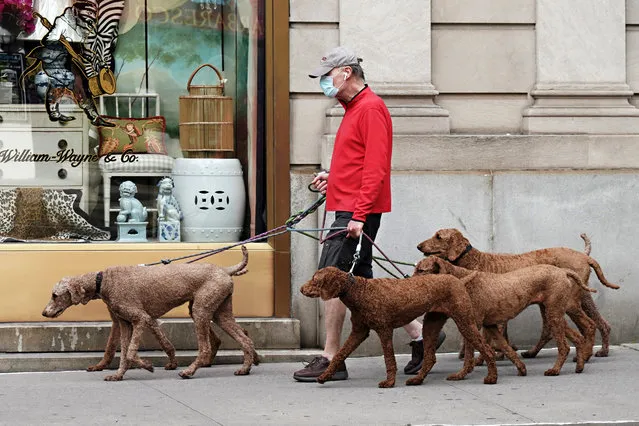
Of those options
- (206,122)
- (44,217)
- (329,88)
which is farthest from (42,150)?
(329,88)

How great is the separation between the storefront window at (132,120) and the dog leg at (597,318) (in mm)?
2587

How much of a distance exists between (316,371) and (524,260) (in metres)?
→ 1.76

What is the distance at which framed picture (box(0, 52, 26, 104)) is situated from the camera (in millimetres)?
10000

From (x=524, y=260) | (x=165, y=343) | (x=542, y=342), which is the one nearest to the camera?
(x=165, y=343)

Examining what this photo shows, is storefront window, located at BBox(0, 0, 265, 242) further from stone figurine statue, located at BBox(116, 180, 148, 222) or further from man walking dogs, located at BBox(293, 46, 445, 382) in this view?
man walking dogs, located at BBox(293, 46, 445, 382)

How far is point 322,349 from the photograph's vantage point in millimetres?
9820

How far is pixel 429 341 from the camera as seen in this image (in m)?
8.54

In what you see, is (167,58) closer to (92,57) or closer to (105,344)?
(92,57)

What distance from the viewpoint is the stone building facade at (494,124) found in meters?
9.81

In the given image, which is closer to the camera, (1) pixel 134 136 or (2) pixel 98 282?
(2) pixel 98 282

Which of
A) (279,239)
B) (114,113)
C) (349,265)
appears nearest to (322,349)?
(279,239)

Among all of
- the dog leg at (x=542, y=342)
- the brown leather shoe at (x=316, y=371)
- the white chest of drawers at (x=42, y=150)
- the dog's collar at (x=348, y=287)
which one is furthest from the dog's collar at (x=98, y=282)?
the dog leg at (x=542, y=342)

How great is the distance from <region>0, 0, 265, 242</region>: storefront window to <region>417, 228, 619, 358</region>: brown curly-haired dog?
1.79 metres

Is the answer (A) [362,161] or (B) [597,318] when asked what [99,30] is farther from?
(B) [597,318]
